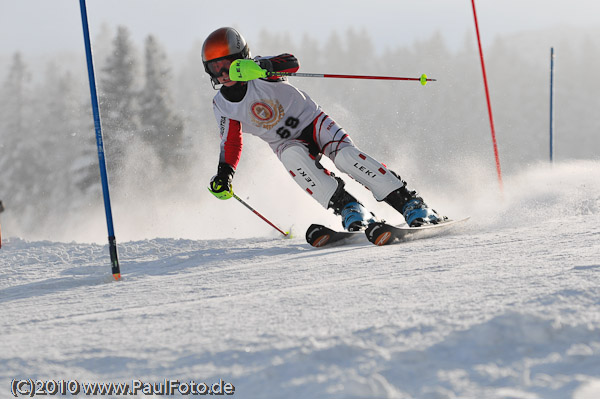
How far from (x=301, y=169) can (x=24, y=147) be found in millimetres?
29641

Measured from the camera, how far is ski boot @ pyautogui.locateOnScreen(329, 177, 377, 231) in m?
3.65

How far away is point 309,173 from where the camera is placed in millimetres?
3678

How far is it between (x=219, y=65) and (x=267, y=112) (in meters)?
0.44

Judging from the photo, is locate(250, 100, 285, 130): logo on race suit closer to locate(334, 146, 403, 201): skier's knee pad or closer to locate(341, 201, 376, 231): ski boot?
locate(334, 146, 403, 201): skier's knee pad

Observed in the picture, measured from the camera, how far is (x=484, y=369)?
1080mm

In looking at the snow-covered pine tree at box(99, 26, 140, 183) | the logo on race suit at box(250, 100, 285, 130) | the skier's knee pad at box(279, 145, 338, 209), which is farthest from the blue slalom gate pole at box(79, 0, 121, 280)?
the snow-covered pine tree at box(99, 26, 140, 183)

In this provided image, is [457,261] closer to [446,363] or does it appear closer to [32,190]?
[446,363]

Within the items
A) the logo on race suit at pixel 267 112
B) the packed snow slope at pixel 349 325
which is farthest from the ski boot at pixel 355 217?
the packed snow slope at pixel 349 325

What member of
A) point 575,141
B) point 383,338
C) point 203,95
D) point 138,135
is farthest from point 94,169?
point 575,141

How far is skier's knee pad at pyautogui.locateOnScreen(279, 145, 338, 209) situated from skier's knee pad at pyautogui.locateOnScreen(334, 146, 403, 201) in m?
0.14

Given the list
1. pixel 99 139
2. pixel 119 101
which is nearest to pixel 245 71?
pixel 99 139

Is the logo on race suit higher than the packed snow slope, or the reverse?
the logo on race suit

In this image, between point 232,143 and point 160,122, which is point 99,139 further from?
point 160,122

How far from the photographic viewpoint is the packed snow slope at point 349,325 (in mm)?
1073
